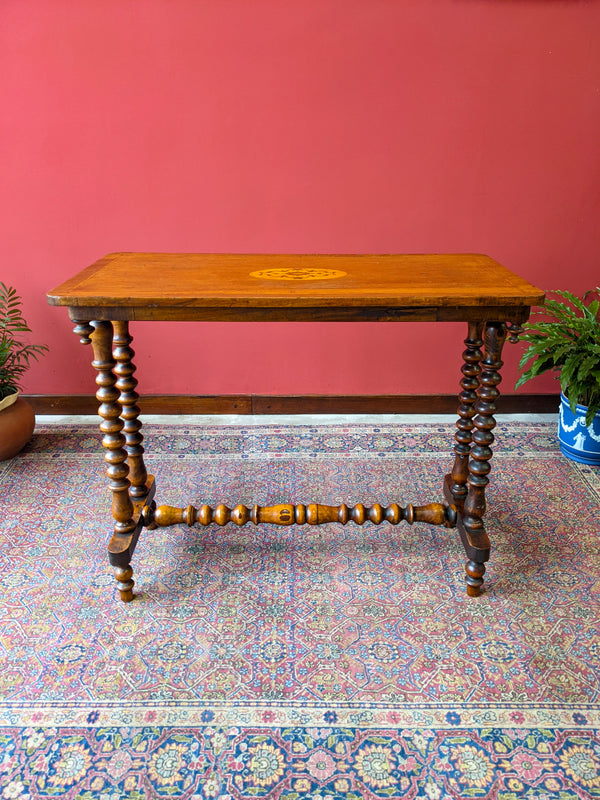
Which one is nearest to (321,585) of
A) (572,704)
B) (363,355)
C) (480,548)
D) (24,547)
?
(480,548)

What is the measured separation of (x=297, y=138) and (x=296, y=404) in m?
1.45

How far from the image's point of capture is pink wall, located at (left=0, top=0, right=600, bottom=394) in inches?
106

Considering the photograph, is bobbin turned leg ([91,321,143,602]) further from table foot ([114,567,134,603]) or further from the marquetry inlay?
the marquetry inlay

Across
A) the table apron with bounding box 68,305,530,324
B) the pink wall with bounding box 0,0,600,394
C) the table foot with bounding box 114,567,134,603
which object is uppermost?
the pink wall with bounding box 0,0,600,394

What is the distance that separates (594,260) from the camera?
3.07m

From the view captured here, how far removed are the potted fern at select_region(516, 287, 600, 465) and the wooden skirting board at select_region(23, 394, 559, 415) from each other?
0.47m

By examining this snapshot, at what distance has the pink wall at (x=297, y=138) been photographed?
2.69 meters

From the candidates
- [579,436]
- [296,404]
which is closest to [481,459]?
[579,436]

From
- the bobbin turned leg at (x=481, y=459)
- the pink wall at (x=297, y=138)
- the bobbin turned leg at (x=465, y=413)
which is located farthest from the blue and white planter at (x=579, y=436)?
the bobbin turned leg at (x=481, y=459)

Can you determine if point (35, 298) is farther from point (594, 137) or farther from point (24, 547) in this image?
point (594, 137)

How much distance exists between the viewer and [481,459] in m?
1.90

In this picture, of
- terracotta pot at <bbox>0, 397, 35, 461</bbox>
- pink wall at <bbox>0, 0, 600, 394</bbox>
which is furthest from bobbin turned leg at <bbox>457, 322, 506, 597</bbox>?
terracotta pot at <bbox>0, 397, 35, 461</bbox>

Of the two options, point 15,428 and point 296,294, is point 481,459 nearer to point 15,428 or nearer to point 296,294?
point 296,294

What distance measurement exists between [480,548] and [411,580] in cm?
30
